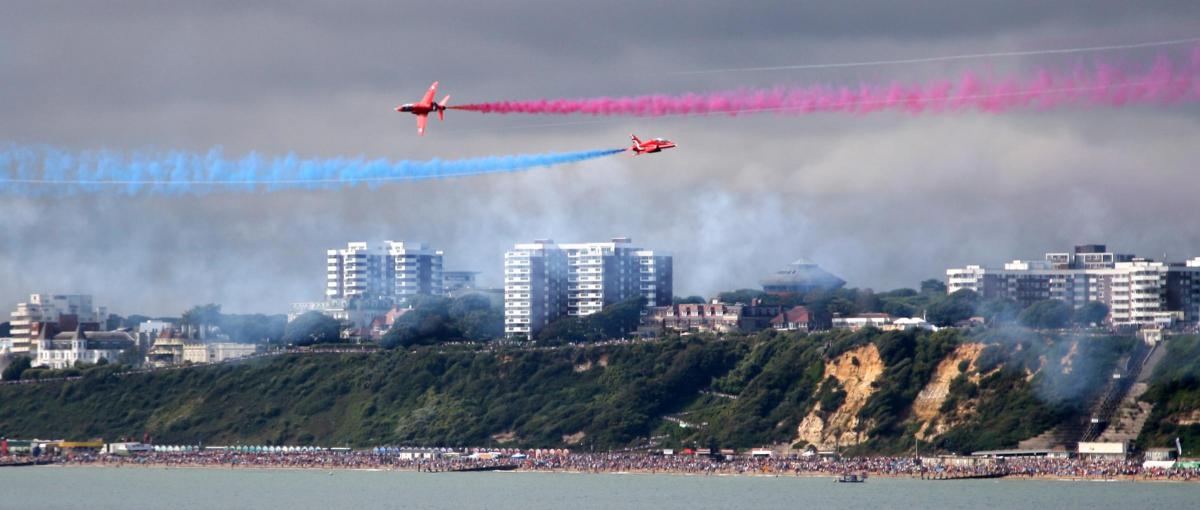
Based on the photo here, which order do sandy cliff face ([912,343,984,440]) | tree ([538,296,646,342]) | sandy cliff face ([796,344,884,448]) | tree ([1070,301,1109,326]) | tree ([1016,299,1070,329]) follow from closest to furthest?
sandy cliff face ([912,343,984,440]) < sandy cliff face ([796,344,884,448]) < tree ([1016,299,1070,329]) < tree ([1070,301,1109,326]) < tree ([538,296,646,342])

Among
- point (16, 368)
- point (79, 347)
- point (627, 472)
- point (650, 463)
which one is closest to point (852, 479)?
point (650, 463)

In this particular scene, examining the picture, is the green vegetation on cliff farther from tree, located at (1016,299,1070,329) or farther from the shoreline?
tree, located at (1016,299,1070,329)

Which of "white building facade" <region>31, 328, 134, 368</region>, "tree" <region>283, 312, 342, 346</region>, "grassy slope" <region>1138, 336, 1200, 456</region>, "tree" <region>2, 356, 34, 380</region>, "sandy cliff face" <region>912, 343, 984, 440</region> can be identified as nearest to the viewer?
"grassy slope" <region>1138, 336, 1200, 456</region>

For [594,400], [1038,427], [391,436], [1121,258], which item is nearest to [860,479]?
[1038,427]

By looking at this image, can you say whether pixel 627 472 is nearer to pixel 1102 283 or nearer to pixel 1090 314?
pixel 1090 314

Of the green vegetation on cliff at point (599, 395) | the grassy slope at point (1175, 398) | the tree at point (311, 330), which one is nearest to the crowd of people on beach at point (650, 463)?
the grassy slope at point (1175, 398)

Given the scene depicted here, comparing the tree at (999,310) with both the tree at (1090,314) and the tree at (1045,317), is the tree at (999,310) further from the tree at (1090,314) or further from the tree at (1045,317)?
the tree at (1090,314)

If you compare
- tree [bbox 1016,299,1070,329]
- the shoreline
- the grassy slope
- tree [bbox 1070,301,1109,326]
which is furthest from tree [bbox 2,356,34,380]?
the grassy slope
